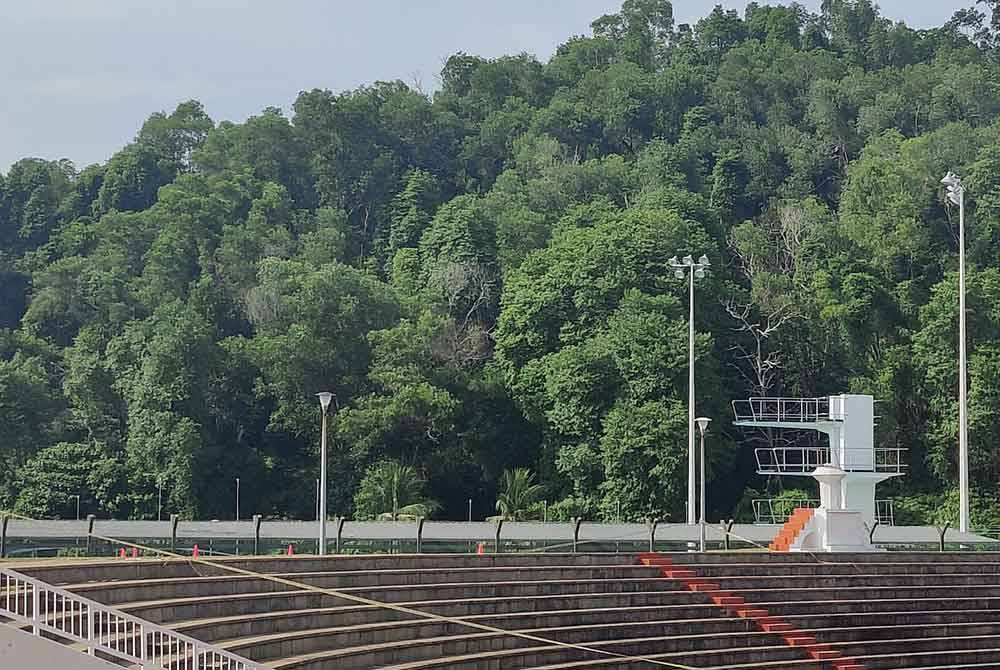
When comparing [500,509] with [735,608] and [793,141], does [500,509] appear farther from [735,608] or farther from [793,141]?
[793,141]

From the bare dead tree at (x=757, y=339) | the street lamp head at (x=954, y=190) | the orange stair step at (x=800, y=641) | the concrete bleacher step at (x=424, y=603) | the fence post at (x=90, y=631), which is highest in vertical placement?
the street lamp head at (x=954, y=190)

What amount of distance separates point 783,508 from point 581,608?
2668 centimetres

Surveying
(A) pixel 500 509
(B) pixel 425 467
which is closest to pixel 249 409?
(B) pixel 425 467

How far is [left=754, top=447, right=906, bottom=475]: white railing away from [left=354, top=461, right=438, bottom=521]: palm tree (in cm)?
1070

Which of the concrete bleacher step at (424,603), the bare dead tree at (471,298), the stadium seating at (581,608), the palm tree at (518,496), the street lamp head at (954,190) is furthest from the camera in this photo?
the bare dead tree at (471,298)

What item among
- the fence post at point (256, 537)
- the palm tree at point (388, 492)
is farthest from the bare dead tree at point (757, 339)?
the fence post at point (256, 537)

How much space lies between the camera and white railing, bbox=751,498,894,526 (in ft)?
166

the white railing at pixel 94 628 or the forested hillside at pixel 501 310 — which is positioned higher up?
the forested hillside at pixel 501 310

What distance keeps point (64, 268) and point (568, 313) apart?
20.7m

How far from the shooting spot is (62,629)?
15492 mm

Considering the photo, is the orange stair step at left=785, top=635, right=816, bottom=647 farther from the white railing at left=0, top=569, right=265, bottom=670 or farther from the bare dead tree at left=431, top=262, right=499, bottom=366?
the bare dead tree at left=431, top=262, right=499, bottom=366

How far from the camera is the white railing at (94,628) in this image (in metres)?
15.0

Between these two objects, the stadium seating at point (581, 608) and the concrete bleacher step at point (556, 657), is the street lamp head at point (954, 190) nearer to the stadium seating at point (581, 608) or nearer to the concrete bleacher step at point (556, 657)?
the stadium seating at point (581, 608)

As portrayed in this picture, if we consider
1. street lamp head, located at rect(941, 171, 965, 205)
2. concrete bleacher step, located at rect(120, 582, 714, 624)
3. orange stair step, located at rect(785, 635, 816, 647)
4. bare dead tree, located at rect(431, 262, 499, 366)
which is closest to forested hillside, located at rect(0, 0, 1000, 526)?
bare dead tree, located at rect(431, 262, 499, 366)
